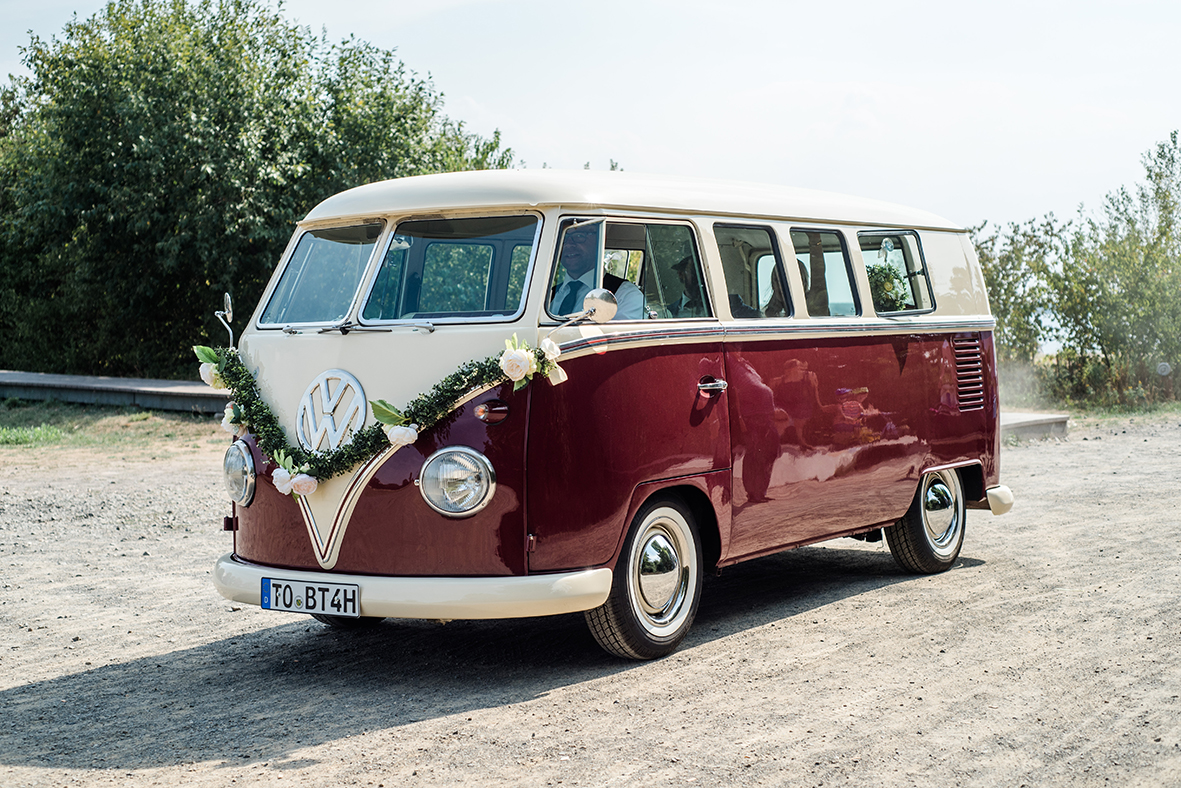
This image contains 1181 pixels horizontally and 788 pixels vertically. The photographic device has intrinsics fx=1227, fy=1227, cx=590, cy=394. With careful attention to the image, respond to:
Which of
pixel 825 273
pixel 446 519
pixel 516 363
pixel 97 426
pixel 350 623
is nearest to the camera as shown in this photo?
pixel 516 363

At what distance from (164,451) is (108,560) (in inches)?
290

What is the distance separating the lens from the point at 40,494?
1221 centimetres

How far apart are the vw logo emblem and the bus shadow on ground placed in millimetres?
1143

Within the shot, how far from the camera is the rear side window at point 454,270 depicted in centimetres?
565

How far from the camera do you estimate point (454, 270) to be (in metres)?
5.87

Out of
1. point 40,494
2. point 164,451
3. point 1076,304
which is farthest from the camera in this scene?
point 1076,304

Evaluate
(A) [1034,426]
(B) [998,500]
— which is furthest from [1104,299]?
(B) [998,500]

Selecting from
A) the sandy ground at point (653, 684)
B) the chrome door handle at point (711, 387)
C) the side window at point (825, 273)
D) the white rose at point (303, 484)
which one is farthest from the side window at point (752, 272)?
the white rose at point (303, 484)

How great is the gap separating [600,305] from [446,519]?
1.16 m

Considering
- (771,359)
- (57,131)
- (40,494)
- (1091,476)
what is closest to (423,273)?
(771,359)

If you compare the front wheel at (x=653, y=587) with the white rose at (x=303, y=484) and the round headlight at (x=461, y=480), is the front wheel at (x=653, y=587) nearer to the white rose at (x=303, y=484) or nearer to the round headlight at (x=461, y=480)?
the round headlight at (x=461, y=480)

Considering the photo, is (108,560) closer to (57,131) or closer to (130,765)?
(130,765)

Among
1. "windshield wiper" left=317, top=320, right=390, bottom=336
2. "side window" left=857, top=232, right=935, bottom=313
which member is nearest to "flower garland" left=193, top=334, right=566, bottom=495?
"windshield wiper" left=317, top=320, right=390, bottom=336

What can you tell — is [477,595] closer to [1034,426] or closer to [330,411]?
[330,411]
